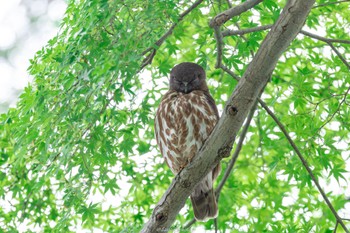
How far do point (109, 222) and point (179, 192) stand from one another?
2799mm

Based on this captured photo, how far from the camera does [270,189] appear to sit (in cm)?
711

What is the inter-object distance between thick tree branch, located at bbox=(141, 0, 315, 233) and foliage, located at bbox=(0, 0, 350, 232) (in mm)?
710

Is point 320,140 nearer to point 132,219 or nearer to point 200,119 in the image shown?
point 200,119

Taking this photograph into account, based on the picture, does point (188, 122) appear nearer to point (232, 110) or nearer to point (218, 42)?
point (218, 42)

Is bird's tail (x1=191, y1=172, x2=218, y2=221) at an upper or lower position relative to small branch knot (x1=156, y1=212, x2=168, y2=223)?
upper

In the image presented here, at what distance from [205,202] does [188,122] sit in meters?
0.80

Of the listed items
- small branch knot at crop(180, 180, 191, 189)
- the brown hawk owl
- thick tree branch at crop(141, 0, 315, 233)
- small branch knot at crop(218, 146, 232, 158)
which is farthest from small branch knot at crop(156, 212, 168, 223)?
the brown hawk owl

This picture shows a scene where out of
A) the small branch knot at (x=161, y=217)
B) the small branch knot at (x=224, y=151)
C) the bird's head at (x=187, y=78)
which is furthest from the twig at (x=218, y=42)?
the small branch knot at (x=161, y=217)

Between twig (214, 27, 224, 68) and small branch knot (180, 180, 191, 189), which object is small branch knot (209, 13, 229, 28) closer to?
twig (214, 27, 224, 68)

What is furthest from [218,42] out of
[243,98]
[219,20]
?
[243,98]

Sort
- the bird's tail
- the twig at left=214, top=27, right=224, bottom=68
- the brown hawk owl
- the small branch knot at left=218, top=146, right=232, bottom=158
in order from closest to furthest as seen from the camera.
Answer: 1. the small branch knot at left=218, top=146, right=232, bottom=158
2. the twig at left=214, top=27, right=224, bottom=68
3. the brown hawk owl
4. the bird's tail

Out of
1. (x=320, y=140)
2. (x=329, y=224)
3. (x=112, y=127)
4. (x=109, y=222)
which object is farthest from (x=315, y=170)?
(x=109, y=222)

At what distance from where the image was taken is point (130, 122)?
5.60 metres

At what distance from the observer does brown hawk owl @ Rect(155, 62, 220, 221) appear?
17.0 feet
